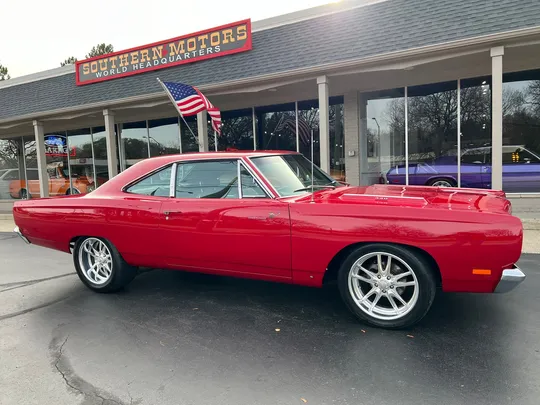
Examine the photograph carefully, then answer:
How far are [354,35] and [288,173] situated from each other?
584cm

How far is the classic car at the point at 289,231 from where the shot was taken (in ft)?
9.75

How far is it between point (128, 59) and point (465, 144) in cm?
1000

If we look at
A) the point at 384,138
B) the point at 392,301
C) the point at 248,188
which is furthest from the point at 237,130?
the point at 392,301

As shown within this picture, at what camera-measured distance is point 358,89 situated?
34.8 feet

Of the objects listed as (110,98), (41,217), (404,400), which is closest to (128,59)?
(110,98)

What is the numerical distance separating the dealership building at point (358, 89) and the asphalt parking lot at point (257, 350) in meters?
5.07

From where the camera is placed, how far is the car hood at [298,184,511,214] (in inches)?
124

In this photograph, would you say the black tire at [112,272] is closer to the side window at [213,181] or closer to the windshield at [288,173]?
the side window at [213,181]

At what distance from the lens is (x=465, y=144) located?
986 cm

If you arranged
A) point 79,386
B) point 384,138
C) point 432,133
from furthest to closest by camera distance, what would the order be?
point 384,138 < point 432,133 < point 79,386

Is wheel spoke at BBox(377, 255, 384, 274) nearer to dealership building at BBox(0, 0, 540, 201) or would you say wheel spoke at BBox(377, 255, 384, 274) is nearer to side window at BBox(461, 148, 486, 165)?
dealership building at BBox(0, 0, 540, 201)

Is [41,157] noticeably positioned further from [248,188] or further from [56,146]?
[248,188]

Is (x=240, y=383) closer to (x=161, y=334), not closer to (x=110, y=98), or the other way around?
(x=161, y=334)

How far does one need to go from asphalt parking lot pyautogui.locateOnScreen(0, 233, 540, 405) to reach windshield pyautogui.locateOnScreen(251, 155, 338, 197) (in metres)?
1.17
